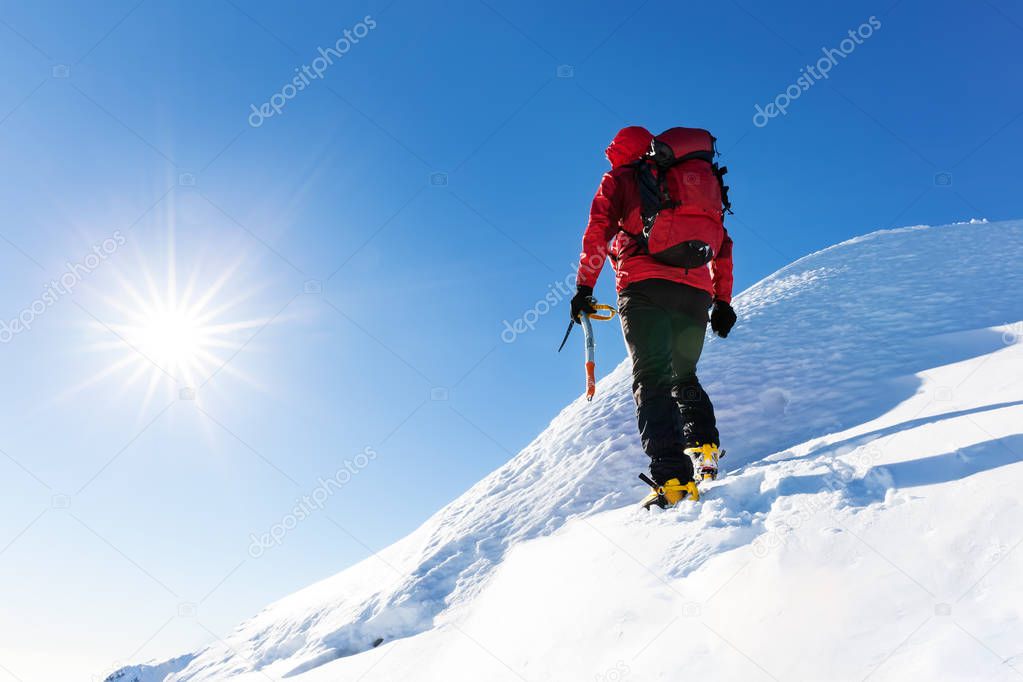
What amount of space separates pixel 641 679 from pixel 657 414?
1972mm

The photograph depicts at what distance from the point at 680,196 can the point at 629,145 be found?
0.64 metres

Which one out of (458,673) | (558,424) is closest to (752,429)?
(558,424)

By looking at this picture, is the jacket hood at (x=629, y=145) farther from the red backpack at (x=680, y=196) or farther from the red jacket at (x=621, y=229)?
the red backpack at (x=680, y=196)

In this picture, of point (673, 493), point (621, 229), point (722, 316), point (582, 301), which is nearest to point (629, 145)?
point (621, 229)

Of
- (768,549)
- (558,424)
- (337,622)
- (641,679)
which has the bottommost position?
(641,679)

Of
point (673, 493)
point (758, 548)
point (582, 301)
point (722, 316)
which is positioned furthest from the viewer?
point (722, 316)

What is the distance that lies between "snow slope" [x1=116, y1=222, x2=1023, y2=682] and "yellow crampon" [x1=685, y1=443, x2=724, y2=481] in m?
0.33

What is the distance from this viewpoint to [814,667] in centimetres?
205

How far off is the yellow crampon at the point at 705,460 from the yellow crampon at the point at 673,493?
0.45 m

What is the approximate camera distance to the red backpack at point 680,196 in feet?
13.7

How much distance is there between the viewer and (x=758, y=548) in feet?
9.18

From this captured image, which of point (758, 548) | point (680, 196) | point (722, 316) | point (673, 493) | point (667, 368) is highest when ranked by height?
point (680, 196)

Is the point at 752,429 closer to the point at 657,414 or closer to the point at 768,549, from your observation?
the point at 657,414

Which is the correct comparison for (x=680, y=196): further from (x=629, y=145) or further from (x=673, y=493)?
(x=673, y=493)
